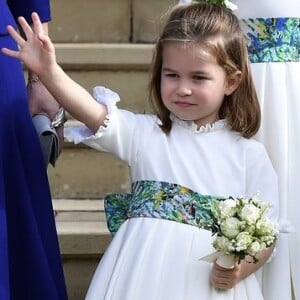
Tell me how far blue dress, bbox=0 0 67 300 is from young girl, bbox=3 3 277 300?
0.13 meters

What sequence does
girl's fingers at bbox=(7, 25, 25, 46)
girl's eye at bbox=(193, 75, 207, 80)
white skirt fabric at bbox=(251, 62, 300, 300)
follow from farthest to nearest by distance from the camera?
white skirt fabric at bbox=(251, 62, 300, 300) → girl's eye at bbox=(193, 75, 207, 80) → girl's fingers at bbox=(7, 25, 25, 46)

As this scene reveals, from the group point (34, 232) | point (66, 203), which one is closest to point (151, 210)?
point (34, 232)

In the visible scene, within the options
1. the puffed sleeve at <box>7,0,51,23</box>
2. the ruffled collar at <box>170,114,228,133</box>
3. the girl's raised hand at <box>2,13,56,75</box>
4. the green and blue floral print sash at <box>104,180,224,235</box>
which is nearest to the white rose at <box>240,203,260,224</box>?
the green and blue floral print sash at <box>104,180,224,235</box>

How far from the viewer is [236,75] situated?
7.31ft

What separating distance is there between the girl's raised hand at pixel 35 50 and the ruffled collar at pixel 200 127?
1.19ft

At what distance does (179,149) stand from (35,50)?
423mm

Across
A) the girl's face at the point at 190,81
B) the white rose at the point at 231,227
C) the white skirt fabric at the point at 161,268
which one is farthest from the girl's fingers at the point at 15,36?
the white rose at the point at 231,227

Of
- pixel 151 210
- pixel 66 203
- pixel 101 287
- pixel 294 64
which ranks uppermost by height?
pixel 294 64

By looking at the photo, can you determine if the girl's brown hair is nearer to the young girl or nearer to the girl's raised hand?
the young girl

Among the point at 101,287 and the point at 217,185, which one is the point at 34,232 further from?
the point at 217,185

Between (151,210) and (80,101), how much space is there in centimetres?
30

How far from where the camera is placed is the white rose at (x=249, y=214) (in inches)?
77.4

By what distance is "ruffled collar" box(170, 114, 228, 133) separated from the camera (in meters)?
2.23

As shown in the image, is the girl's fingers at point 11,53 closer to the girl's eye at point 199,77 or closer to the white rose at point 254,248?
the girl's eye at point 199,77
